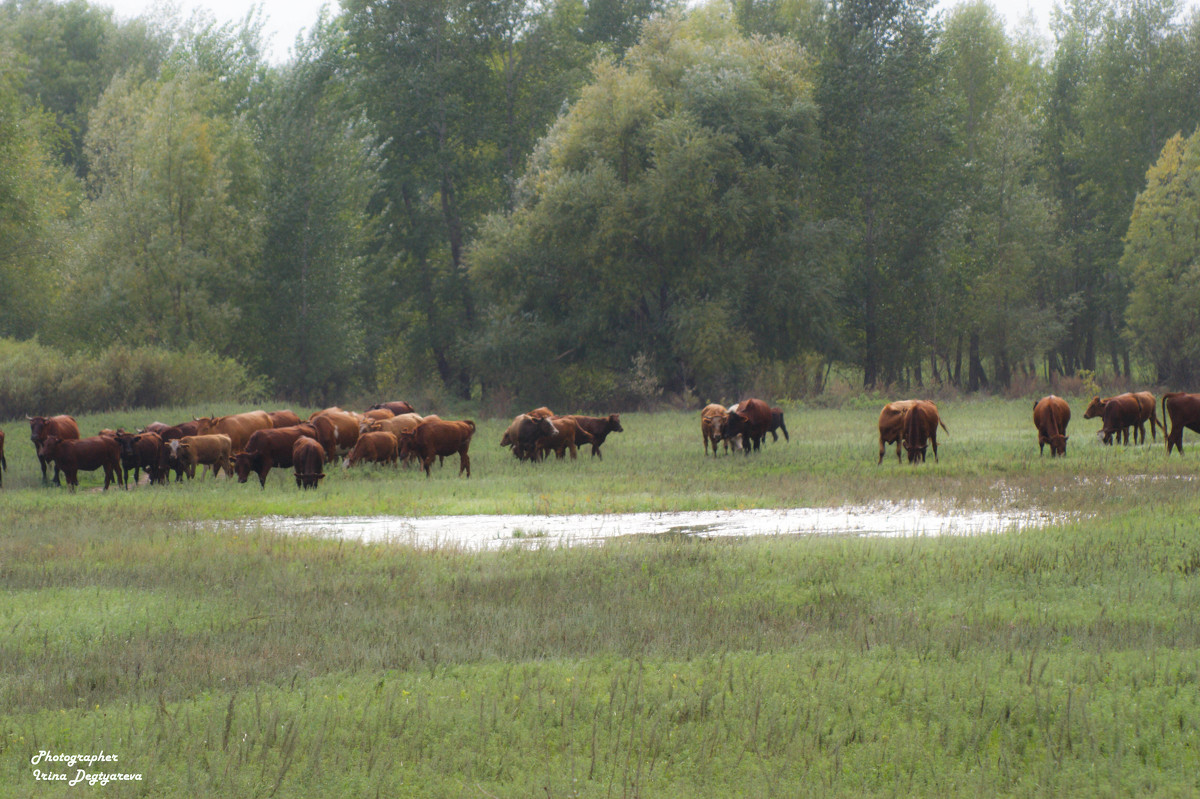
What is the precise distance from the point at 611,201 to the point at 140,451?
95.4 ft

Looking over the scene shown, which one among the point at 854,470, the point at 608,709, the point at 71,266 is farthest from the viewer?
the point at 71,266

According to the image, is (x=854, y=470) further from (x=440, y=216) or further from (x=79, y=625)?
(x=440, y=216)

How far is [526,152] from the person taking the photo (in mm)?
62844

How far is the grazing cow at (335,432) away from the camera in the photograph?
26667 mm

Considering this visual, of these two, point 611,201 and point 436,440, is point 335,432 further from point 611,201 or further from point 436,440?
point 611,201

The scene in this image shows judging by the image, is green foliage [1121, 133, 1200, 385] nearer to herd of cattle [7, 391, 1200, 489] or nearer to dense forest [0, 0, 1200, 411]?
Result: dense forest [0, 0, 1200, 411]

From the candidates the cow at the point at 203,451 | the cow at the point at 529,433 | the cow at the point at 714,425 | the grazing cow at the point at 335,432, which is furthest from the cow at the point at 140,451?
the cow at the point at 714,425

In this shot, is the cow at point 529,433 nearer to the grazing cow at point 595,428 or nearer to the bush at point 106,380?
the grazing cow at point 595,428

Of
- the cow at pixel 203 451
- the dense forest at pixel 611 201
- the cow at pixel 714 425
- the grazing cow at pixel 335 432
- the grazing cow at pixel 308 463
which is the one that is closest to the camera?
the grazing cow at pixel 308 463

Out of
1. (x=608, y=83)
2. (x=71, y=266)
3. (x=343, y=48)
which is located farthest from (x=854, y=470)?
(x=343, y=48)

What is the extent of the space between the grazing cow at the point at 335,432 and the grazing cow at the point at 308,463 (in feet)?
10.0

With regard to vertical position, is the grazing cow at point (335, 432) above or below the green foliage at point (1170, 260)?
below

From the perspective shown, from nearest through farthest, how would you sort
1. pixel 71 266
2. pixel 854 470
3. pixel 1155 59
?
pixel 854 470, pixel 71 266, pixel 1155 59

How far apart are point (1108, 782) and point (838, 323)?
51349 millimetres
